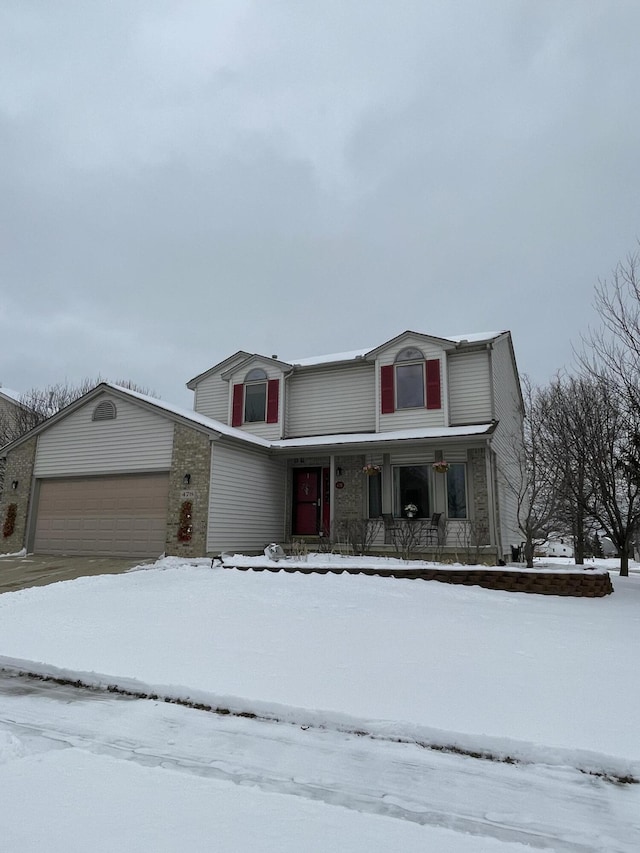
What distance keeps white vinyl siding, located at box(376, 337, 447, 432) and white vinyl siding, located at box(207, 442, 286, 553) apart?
3493 millimetres

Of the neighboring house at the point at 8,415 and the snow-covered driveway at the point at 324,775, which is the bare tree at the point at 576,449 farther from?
the neighboring house at the point at 8,415

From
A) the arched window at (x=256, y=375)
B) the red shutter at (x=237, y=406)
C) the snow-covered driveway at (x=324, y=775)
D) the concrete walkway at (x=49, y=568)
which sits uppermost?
the arched window at (x=256, y=375)

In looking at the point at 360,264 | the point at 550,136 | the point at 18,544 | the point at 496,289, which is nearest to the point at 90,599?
the point at 18,544

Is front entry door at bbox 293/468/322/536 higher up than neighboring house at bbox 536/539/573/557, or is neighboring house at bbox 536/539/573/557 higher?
front entry door at bbox 293/468/322/536

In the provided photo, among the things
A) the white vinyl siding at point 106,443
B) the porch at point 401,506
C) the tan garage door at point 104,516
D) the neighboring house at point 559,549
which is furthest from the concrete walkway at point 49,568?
the neighboring house at point 559,549

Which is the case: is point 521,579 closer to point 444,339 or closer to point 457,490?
point 457,490

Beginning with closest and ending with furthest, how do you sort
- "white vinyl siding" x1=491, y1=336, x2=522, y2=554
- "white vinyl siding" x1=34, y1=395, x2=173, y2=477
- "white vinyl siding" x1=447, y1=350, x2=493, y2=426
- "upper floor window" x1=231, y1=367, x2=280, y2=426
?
1. "white vinyl siding" x1=34, y1=395, x2=173, y2=477
2. "white vinyl siding" x1=447, y1=350, x2=493, y2=426
3. "white vinyl siding" x1=491, y1=336, x2=522, y2=554
4. "upper floor window" x1=231, y1=367, x2=280, y2=426

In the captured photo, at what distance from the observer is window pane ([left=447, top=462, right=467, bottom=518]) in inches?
518

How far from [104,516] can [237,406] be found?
5.16 metres

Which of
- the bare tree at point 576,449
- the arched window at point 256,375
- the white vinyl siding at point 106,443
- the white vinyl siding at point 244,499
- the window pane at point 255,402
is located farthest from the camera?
the arched window at point 256,375

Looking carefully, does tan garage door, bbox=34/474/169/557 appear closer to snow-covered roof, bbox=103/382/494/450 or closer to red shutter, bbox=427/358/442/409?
snow-covered roof, bbox=103/382/494/450

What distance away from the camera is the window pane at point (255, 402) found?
53.8 ft

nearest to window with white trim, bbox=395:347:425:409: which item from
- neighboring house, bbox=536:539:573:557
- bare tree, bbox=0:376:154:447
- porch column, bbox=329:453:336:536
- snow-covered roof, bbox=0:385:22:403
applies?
porch column, bbox=329:453:336:536

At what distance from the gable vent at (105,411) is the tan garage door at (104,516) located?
1.65 meters
